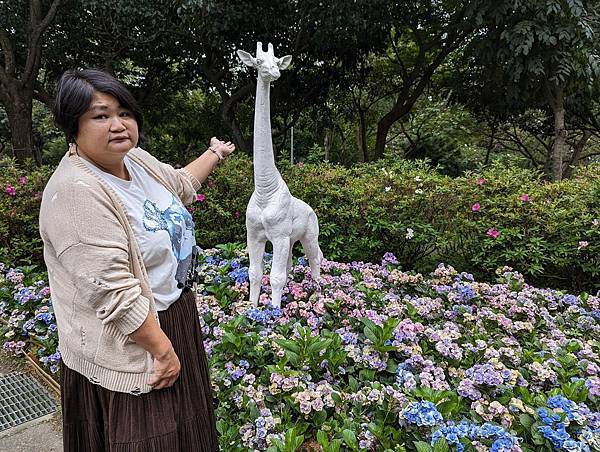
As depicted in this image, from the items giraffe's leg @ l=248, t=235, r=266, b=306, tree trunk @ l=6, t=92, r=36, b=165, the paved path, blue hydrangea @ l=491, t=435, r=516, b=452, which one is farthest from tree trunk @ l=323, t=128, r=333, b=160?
blue hydrangea @ l=491, t=435, r=516, b=452

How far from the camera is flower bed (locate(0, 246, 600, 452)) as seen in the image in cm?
190

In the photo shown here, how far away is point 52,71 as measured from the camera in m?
11.0

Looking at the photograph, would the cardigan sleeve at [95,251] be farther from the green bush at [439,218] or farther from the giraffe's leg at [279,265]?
the green bush at [439,218]

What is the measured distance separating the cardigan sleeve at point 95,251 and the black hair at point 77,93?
0.64ft

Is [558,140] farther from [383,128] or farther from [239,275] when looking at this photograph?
[239,275]

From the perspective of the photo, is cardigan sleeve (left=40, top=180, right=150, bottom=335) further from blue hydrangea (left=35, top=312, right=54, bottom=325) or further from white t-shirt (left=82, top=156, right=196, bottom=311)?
blue hydrangea (left=35, top=312, right=54, bottom=325)

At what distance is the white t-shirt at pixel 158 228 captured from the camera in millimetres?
1262

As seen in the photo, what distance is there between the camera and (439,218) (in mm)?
4473

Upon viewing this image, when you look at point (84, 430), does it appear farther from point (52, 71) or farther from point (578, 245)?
point (52, 71)

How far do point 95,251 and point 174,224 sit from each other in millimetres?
323

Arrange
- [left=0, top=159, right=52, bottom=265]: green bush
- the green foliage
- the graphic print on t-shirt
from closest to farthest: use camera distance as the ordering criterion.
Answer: the graphic print on t-shirt < the green foliage < [left=0, top=159, right=52, bottom=265]: green bush

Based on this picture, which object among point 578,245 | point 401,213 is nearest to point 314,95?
point 401,213

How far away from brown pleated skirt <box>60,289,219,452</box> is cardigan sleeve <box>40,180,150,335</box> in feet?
0.94

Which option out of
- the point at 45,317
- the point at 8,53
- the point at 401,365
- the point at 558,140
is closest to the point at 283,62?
the point at 401,365
